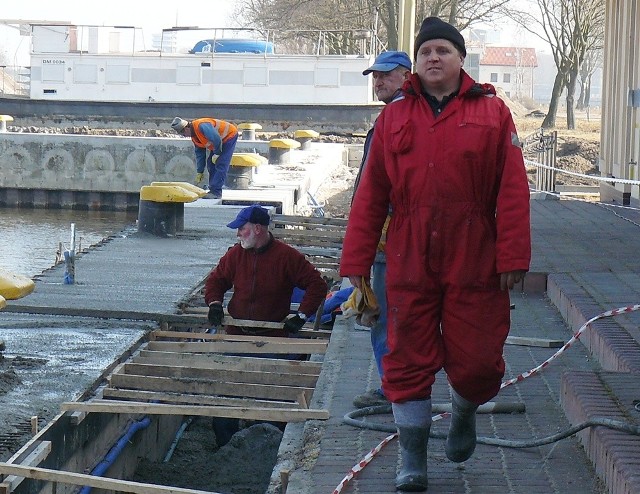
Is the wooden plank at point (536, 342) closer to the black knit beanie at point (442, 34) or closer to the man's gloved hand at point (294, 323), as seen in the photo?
the man's gloved hand at point (294, 323)

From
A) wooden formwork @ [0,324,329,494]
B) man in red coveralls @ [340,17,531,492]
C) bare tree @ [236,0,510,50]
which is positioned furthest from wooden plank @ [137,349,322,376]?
bare tree @ [236,0,510,50]

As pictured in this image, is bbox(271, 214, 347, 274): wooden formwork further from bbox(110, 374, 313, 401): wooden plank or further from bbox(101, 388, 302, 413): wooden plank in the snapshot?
bbox(101, 388, 302, 413): wooden plank

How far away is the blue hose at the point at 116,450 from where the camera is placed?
6602 mm

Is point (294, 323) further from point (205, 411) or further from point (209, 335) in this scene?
point (205, 411)

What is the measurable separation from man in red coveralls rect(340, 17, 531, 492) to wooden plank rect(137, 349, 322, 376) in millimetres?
3020

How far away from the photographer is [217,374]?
7039 mm

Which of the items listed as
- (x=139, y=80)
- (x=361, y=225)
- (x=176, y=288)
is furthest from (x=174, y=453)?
(x=139, y=80)

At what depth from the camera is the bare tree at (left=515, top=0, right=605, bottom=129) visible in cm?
4294

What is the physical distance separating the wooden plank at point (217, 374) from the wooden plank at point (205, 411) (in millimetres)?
815

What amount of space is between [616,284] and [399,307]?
4.14m

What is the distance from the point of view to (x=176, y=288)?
1034 centimetres

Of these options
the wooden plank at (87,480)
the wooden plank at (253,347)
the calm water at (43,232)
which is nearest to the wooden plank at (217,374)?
the wooden plank at (253,347)

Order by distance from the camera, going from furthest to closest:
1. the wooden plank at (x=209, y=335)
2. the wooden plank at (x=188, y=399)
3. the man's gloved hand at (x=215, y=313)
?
the wooden plank at (x=209, y=335) < the man's gloved hand at (x=215, y=313) < the wooden plank at (x=188, y=399)

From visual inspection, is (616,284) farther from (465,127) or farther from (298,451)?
(465,127)
